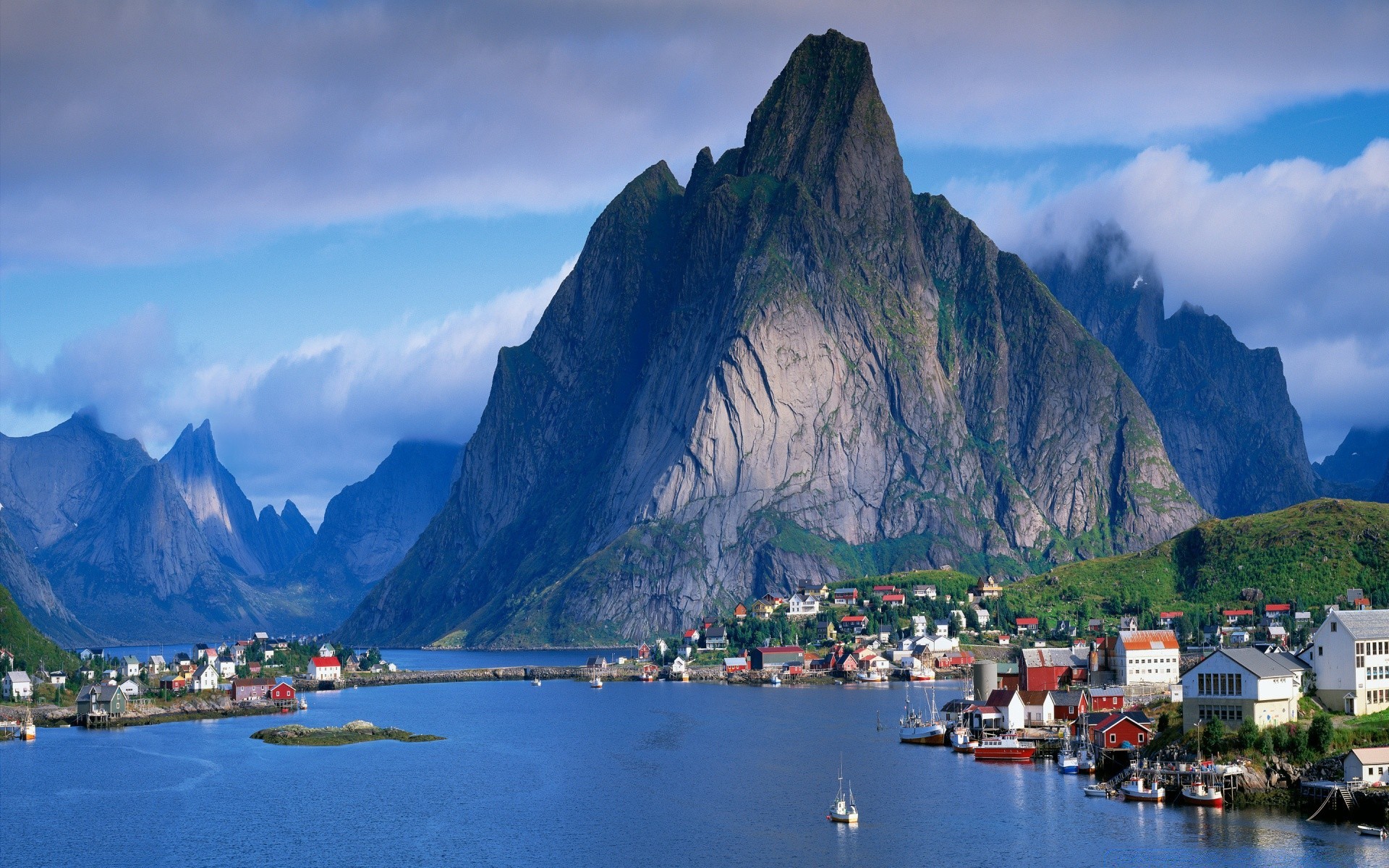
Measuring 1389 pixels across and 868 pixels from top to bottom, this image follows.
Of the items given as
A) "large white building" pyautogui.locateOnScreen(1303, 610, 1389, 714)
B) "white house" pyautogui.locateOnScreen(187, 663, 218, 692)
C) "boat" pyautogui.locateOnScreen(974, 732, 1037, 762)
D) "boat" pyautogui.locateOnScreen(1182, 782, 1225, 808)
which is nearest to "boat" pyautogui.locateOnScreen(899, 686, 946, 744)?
"boat" pyautogui.locateOnScreen(974, 732, 1037, 762)

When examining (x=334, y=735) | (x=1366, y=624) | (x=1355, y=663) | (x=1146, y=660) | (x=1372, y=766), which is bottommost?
(x=334, y=735)

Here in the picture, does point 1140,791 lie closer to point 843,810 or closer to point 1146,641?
point 843,810

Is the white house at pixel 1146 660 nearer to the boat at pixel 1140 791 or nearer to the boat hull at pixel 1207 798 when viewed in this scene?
the boat at pixel 1140 791

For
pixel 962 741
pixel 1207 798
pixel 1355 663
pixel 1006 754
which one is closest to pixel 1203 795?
pixel 1207 798

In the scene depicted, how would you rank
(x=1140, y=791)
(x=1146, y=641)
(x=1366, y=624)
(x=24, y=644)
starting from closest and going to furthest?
(x=1140, y=791) < (x=1366, y=624) < (x=1146, y=641) < (x=24, y=644)

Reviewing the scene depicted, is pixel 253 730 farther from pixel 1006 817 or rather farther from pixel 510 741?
pixel 1006 817

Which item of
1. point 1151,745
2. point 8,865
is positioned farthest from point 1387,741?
point 8,865
